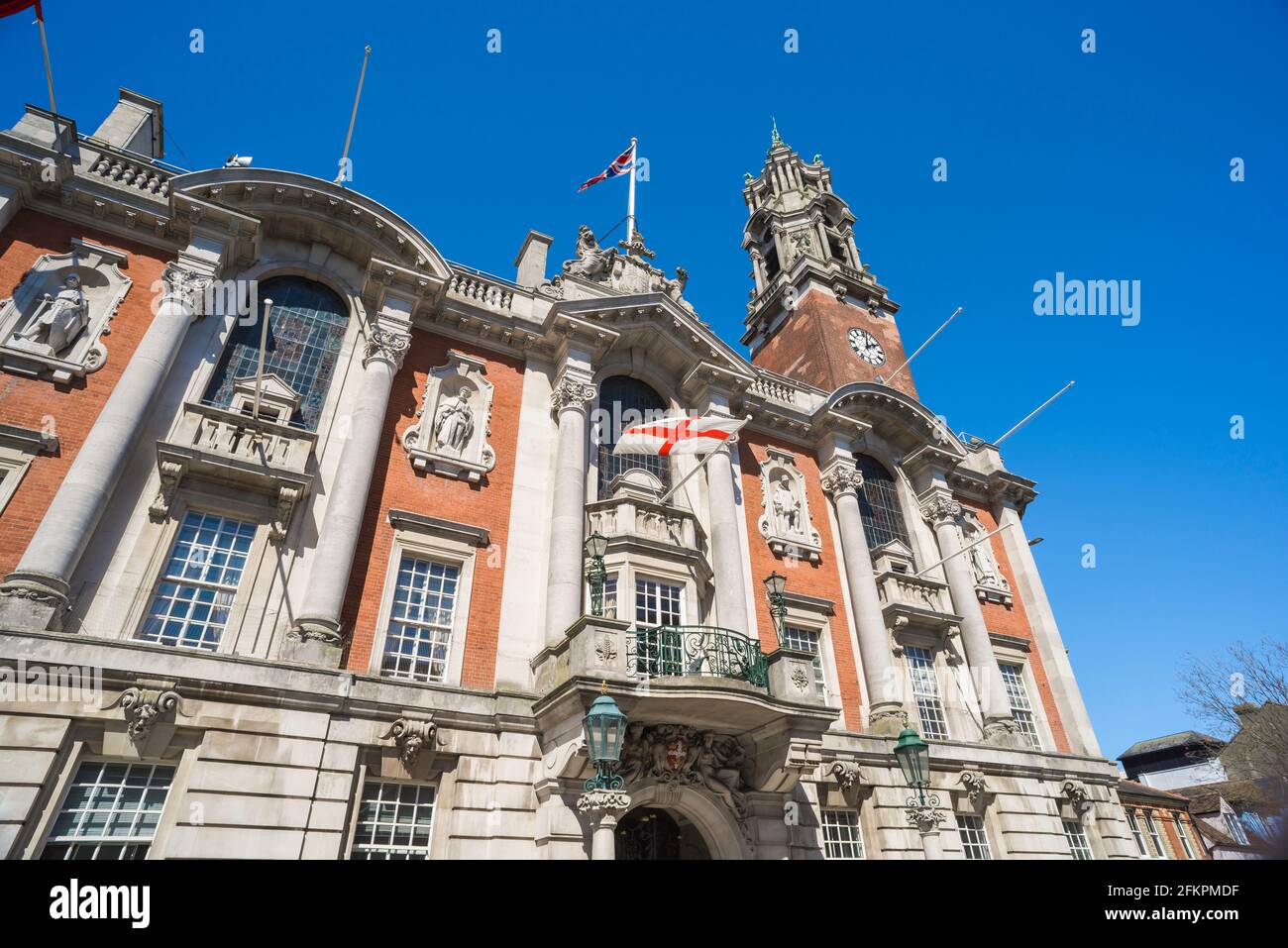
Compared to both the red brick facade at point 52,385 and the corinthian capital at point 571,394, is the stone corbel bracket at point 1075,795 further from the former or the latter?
the red brick facade at point 52,385

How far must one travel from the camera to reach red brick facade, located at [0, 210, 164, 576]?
12750mm

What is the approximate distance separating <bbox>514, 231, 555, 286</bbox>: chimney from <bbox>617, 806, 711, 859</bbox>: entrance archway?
51.1ft

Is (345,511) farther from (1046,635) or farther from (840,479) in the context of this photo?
(1046,635)

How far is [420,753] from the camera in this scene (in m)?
13.4

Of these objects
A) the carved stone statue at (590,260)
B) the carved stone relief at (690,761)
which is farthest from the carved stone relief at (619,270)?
the carved stone relief at (690,761)

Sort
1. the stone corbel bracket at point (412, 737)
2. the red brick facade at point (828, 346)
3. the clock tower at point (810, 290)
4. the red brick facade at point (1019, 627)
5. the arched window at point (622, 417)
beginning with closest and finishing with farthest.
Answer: the stone corbel bracket at point (412, 737) → the arched window at point (622, 417) → the red brick facade at point (1019, 627) → the red brick facade at point (828, 346) → the clock tower at point (810, 290)

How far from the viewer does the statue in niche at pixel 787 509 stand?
22.2 metres

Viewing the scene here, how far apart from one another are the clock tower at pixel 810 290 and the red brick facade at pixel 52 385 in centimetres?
2344

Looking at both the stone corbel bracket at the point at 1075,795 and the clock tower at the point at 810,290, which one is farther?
the clock tower at the point at 810,290

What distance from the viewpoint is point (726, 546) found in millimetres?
18906

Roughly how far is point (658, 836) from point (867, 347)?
78.2ft

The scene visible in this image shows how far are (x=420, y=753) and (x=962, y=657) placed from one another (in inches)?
694

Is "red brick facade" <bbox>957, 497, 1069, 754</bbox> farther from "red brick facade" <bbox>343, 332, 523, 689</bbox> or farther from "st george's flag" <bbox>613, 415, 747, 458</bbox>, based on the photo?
"red brick facade" <bbox>343, 332, 523, 689</bbox>
